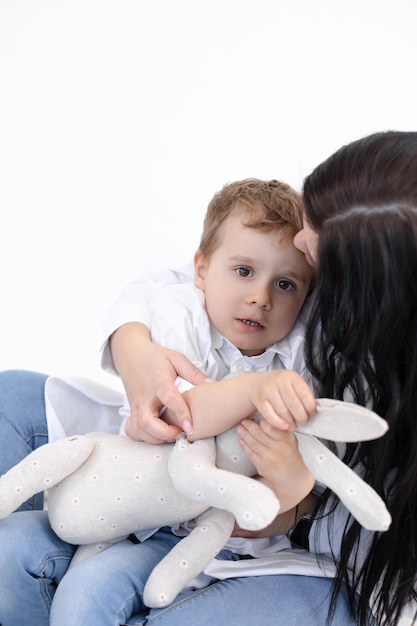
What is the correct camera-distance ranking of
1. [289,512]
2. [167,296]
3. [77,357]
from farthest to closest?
[77,357]
[167,296]
[289,512]

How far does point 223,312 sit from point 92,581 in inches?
19.9

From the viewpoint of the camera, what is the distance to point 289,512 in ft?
4.44

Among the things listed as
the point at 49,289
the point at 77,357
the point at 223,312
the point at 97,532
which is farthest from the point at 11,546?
the point at 49,289

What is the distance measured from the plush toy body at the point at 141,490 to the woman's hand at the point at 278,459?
0.03 metres

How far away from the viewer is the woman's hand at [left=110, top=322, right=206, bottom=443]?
1227 mm

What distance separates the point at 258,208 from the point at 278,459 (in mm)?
506

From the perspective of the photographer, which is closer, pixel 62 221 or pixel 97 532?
pixel 97 532

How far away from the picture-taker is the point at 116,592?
1179mm

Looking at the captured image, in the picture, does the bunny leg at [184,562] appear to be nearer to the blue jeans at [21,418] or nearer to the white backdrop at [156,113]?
the blue jeans at [21,418]

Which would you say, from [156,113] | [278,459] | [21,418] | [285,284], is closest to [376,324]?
A: [278,459]

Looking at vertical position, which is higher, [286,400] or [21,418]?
[286,400]

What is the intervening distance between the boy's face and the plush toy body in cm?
25

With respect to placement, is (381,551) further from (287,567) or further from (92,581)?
(92,581)

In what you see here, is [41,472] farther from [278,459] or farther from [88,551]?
[278,459]
